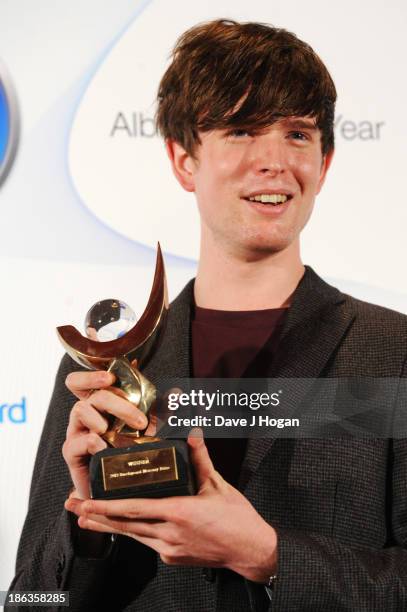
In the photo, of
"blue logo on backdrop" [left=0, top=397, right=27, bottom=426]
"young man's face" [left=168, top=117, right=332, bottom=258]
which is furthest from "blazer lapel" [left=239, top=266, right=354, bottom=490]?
"blue logo on backdrop" [left=0, top=397, right=27, bottom=426]

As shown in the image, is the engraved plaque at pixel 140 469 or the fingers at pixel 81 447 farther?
the fingers at pixel 81 447

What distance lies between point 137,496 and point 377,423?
1.48 feet

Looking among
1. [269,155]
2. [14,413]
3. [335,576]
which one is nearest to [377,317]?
[269,155]

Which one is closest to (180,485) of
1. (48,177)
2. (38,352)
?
(38,352)

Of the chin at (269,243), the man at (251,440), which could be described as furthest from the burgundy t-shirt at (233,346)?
the chin at (269,243)

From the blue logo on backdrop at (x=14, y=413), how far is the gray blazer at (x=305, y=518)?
160 mm

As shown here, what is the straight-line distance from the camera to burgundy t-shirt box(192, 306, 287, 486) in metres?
1.35

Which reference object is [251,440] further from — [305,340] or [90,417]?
[90,417]

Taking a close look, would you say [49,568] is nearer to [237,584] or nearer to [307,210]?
[237,584]

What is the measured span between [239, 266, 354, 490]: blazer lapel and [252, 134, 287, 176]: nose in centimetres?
19

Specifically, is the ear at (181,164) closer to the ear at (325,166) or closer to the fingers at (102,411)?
the ear at (325,166)

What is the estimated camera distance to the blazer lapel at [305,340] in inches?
49.2

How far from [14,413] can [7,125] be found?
536mm

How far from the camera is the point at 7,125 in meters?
1.56
